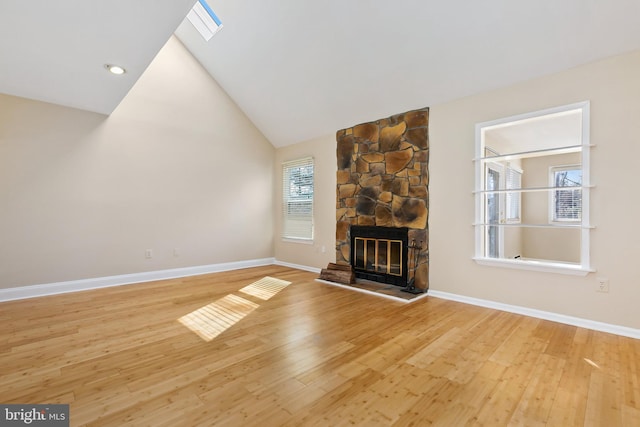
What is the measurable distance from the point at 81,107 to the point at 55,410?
13.1 feet

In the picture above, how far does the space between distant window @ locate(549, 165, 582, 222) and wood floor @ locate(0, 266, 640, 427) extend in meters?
3.90

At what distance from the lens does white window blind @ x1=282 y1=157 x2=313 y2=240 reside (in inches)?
227

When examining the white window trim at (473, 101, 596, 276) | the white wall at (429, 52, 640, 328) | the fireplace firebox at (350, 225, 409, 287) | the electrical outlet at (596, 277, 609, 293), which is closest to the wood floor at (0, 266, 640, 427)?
the white wall at (429, 52, 640, 328)

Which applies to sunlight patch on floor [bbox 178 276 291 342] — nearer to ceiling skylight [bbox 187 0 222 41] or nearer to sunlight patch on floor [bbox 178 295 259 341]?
sunlight patch on floor [bbox 178 295 259 341]

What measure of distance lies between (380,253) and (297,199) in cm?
220

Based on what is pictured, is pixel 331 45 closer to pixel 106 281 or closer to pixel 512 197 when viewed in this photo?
pixel 512 197

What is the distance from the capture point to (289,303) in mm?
3621

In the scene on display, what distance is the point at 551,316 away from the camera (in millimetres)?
3066

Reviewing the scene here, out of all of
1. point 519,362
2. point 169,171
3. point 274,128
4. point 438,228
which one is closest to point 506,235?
point 438,228

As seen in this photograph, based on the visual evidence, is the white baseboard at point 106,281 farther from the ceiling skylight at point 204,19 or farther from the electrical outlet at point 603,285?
the electrical outlet at point 603,285

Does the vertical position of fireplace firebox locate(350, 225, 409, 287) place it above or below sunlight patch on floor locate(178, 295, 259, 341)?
above

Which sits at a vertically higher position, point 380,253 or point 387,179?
point 387,179

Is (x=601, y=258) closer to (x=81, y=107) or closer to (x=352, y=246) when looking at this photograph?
(x=352, y=246)

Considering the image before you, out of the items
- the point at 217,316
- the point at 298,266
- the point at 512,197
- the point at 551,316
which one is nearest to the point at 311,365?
the point at 217,316
